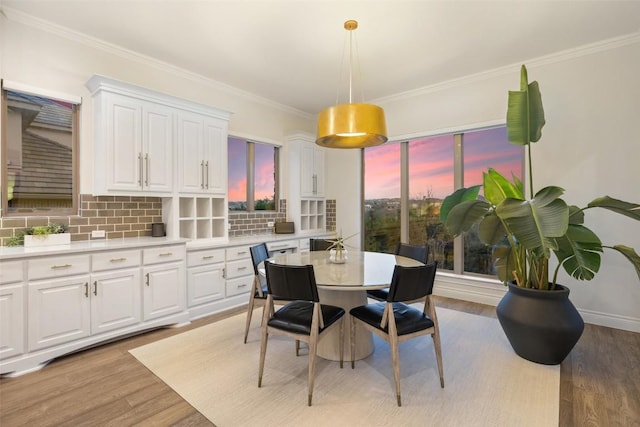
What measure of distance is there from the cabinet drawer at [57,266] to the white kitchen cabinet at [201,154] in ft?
4.21

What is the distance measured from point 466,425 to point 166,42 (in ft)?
14.1

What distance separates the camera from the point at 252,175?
497cm

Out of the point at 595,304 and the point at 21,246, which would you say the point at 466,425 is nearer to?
the point at 595,304

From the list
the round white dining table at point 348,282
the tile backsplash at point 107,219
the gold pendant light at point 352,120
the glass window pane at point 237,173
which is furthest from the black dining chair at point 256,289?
the glass window pane at point 237,173

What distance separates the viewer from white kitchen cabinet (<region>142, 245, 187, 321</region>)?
315 centimetres

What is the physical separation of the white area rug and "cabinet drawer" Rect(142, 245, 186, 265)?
0.80 meters

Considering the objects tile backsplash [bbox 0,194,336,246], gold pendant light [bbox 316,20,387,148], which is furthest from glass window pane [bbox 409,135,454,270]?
tile backsplash [bbox 0,194,336,246]

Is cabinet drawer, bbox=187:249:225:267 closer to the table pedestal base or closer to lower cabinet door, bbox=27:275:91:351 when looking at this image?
lower cabinet door, bbox=27:275:91:351

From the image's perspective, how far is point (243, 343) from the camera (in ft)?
9.73

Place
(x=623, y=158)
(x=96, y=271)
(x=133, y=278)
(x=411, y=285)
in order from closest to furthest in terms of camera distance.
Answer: (x=411, y=285) < (x=96, y=271) < (x=133, y=278) < (x=623, y=158)

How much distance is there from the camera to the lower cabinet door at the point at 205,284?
11.7ft

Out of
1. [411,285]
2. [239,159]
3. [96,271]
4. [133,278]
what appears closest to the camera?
[411,285]

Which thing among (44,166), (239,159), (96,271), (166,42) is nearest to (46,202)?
(44,166)

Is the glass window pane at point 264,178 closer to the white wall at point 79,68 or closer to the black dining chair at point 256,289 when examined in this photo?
the white wall at point 79,68
